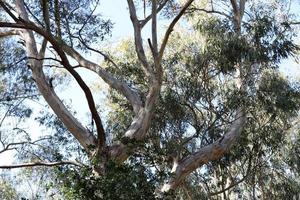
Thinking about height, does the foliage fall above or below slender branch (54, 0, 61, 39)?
below

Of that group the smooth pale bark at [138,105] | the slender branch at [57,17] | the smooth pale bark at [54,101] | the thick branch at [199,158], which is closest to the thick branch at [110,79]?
the smooth pale bark at [138,105]

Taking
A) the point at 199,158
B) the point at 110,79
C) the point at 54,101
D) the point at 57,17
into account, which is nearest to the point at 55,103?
the point at 54,101

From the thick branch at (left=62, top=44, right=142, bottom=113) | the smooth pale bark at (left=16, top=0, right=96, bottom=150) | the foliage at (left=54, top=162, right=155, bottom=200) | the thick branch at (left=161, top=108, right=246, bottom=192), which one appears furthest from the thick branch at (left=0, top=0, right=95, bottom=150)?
the thick branch at (left=161, top=108, right=246, bottom=192)

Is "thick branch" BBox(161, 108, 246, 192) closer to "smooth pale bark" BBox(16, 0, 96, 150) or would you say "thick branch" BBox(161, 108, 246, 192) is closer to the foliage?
"smooth pale bark" BBox(16, 0, 96, 150)

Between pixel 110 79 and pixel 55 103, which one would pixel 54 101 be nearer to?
pixel 55 103

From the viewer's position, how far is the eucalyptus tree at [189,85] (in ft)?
23.0

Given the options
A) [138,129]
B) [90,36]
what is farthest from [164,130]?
[138,129]

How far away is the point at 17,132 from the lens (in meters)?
10.7

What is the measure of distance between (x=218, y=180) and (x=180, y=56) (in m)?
2.57

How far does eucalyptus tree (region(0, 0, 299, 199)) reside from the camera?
7020 millimetres

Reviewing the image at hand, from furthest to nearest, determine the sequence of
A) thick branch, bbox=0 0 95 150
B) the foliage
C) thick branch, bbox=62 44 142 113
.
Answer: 1. thick branch, bbox=62 44 142 113
2. thick branch, bbox=0 0 95 150
3. the foliage

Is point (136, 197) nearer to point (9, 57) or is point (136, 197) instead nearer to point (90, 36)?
point (90, 36)

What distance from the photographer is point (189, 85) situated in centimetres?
906

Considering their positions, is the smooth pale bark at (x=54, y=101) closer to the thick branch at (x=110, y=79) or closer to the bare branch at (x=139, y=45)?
the thick branch at (x=110, y=79)
